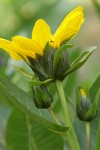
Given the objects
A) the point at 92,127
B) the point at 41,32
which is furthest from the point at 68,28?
the point at 92,127

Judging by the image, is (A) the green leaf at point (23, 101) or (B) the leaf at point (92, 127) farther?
(B) the leaf at point (92, 127)

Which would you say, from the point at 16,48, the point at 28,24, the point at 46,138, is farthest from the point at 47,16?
the point at 16,48

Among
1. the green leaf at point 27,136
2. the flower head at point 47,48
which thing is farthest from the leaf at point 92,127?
the flower head at point 47,48

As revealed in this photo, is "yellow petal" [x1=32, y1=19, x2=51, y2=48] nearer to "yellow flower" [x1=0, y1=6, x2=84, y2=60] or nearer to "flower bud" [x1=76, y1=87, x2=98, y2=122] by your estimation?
"yellow flower" [x1=0, y1=6, x2=84, y2=60]

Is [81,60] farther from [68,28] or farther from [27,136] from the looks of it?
[27,136]

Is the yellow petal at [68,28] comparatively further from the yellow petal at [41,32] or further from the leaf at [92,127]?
the leaf at [92,127]

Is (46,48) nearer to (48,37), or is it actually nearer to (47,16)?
(48,37)
